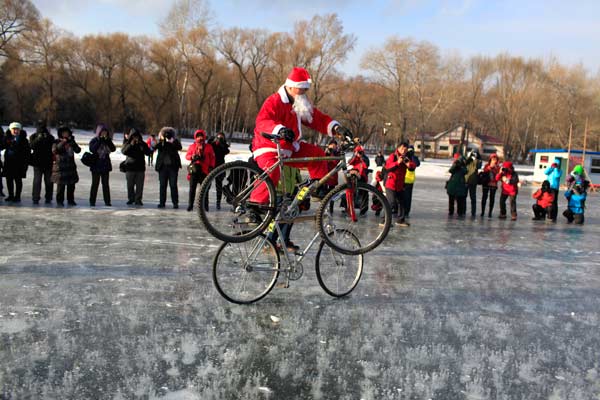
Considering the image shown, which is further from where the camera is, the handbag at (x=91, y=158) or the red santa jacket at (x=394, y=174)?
the handbag at (x=91, y=158)

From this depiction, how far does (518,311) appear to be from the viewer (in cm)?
507

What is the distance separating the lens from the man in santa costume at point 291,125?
4.86 metres

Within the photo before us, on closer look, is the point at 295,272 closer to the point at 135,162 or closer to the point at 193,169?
Result: the point at 193,169

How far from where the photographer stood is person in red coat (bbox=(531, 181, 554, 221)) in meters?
12.6

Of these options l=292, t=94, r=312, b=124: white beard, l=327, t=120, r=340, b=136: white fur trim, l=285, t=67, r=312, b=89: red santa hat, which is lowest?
l=327, t=120, r=340, b=136: white fur trim

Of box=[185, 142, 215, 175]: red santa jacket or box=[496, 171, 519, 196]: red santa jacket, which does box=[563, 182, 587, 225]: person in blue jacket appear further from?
box=[185, 142, 215, 175]: red santa jacket

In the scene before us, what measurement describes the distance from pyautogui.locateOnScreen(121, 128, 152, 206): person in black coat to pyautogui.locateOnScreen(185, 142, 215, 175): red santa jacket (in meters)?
1.06

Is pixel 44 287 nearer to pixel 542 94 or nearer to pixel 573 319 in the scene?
pixel 573 319

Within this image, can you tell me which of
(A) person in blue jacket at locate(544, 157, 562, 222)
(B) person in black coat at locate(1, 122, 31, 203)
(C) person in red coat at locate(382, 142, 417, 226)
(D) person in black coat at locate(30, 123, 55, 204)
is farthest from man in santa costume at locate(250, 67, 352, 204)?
(A) person in blue jacket at locate(544, 157, 562, 222)

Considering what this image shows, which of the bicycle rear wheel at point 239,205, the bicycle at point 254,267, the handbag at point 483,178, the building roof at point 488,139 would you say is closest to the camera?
the bicycle rear wheel at point 239,205

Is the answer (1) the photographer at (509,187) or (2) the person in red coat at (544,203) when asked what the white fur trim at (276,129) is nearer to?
(1) the photographer at (509,187)

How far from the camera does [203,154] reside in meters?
11.5

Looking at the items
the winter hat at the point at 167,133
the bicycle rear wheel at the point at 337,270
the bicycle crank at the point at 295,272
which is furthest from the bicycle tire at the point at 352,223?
the winter hat at the point at 167,133

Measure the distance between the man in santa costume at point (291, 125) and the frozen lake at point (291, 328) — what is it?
1290 mm
